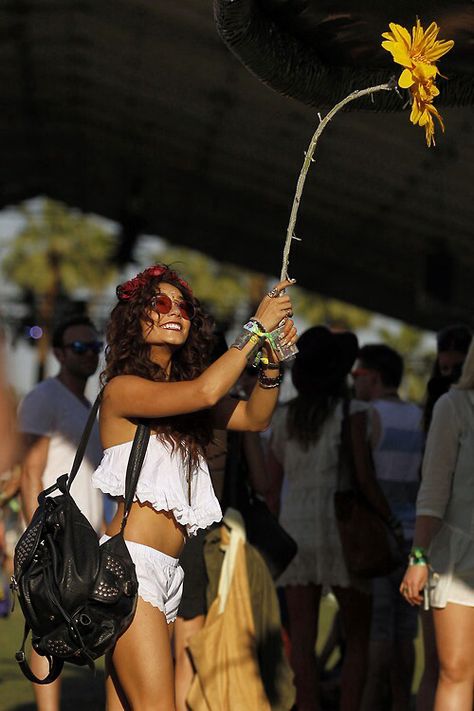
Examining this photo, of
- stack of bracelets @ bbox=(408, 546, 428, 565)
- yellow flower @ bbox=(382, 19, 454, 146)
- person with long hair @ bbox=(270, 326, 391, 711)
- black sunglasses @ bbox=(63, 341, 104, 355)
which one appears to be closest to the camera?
yellow flower @ bbox=(382, 19, 454, 146)

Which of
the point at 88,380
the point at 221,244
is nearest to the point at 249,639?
the point at 88,380

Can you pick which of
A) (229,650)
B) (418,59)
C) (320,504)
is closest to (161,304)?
(418,59)

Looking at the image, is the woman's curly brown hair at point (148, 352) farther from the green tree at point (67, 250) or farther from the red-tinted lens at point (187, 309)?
the green tree at point (67, 250)

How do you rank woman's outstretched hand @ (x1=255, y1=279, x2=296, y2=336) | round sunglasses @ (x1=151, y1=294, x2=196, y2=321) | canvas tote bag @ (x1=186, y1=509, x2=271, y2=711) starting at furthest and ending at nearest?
canvas tote bag @ (x1=186, y1=509, x2=271, y2=711) → round sunglasses @ (x1=151, y1=294, x2=196, y2=321) → woman's outstretched hand @ (x1=255, y1=279, x2=296, y2=336)

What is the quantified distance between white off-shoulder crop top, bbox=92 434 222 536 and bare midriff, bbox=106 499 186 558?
0.10ft

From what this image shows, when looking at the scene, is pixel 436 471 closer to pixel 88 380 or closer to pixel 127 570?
pixel 127 570

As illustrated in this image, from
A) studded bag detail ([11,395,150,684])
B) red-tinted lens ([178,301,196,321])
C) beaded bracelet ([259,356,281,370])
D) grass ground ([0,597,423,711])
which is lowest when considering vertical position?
grass ground ([0,597,423,711])

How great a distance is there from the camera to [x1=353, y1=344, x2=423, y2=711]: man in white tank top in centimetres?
759

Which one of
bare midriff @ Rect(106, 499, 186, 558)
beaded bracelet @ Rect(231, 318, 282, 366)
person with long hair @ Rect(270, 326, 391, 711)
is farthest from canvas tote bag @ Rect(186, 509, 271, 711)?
beaded bracelet @ Rect(231, 318, 282, 366)

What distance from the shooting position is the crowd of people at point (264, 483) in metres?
4.80

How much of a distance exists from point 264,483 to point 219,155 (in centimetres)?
1198

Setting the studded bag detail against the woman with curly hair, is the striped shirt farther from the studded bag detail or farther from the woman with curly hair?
the studded bag detail

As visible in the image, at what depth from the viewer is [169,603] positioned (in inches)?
193

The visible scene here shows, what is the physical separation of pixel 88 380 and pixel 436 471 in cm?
269
